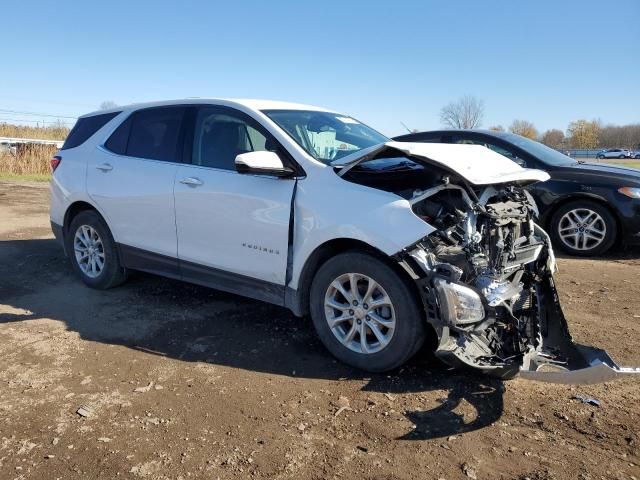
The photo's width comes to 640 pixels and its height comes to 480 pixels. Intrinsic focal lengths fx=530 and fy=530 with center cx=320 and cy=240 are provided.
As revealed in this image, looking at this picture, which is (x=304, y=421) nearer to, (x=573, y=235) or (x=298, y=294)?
(x=298, y=294)

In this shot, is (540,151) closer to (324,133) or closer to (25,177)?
(324,133)

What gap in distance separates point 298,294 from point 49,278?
3.66 metres

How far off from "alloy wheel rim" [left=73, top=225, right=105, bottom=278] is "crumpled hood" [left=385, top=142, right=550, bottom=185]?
139 inches

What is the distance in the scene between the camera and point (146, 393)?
348cm

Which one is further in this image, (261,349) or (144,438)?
(261,349)

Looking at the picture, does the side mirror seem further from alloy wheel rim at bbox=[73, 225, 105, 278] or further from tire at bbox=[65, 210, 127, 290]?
alloy wheel rim at bbox=[73, 225, 105, 278]

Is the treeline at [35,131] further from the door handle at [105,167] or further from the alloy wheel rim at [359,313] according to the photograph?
the alloy wheel rim at [359,313]

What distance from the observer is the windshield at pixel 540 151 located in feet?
24.5

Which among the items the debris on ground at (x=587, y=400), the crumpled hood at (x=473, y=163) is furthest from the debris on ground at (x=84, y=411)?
the debris on ground at (x=587, y=400)

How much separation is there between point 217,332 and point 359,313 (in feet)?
4.70

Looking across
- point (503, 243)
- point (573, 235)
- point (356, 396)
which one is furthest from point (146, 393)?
point (573, 235)

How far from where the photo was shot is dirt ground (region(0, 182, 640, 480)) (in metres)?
2.72

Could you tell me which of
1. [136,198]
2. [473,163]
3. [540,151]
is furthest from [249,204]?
[540,151]

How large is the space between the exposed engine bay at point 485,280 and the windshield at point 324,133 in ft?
1.74
